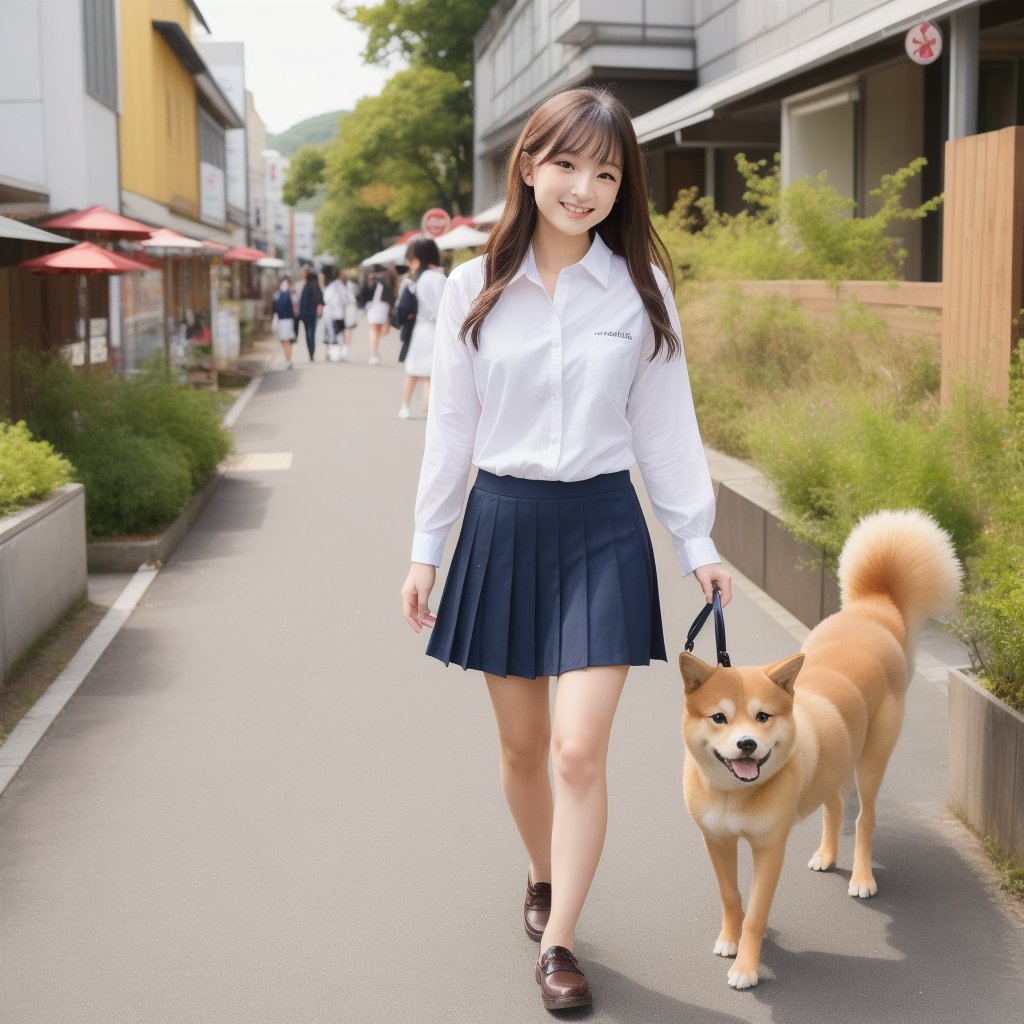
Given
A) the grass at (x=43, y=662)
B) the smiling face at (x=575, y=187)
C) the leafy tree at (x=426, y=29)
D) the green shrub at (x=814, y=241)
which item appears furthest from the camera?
the leafy tree at (x=426, y=29)

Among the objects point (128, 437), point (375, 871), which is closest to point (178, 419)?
point (128, 437)

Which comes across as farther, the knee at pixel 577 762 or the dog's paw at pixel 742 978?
the dog's paw at pixel 742 978

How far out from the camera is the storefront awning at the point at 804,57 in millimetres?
16562

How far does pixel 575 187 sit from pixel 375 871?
235 cm

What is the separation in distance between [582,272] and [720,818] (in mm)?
1414

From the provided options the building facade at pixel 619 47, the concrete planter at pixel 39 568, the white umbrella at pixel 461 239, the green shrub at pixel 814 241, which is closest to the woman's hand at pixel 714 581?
the concrete planter at pixel 39 568

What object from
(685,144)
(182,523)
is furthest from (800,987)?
(685,144)

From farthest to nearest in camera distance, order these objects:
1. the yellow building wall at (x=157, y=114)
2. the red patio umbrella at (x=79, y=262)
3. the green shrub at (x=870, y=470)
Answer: the yellow building wall at (x=157, y=114), the red patio umbrella at (x=79, y=262), the green shrub at (x=870, y=470)

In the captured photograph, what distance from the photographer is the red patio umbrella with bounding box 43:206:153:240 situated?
16500mm

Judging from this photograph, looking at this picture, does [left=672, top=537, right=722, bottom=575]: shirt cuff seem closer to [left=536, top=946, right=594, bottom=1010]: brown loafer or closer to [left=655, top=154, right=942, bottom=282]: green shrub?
[left=536, top=946, right=594, bottom=1010]: brown loafer

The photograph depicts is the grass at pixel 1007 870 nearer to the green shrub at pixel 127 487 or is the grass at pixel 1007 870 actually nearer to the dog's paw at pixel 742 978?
the dog's paw at pixel 742 978

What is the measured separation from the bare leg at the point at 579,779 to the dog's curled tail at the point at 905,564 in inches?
50.1

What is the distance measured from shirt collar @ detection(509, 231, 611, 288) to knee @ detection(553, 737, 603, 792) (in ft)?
3.72

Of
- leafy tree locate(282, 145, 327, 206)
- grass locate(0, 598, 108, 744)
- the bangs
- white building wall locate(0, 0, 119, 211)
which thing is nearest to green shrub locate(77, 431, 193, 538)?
grass locate(0, 598, 108, 744)
